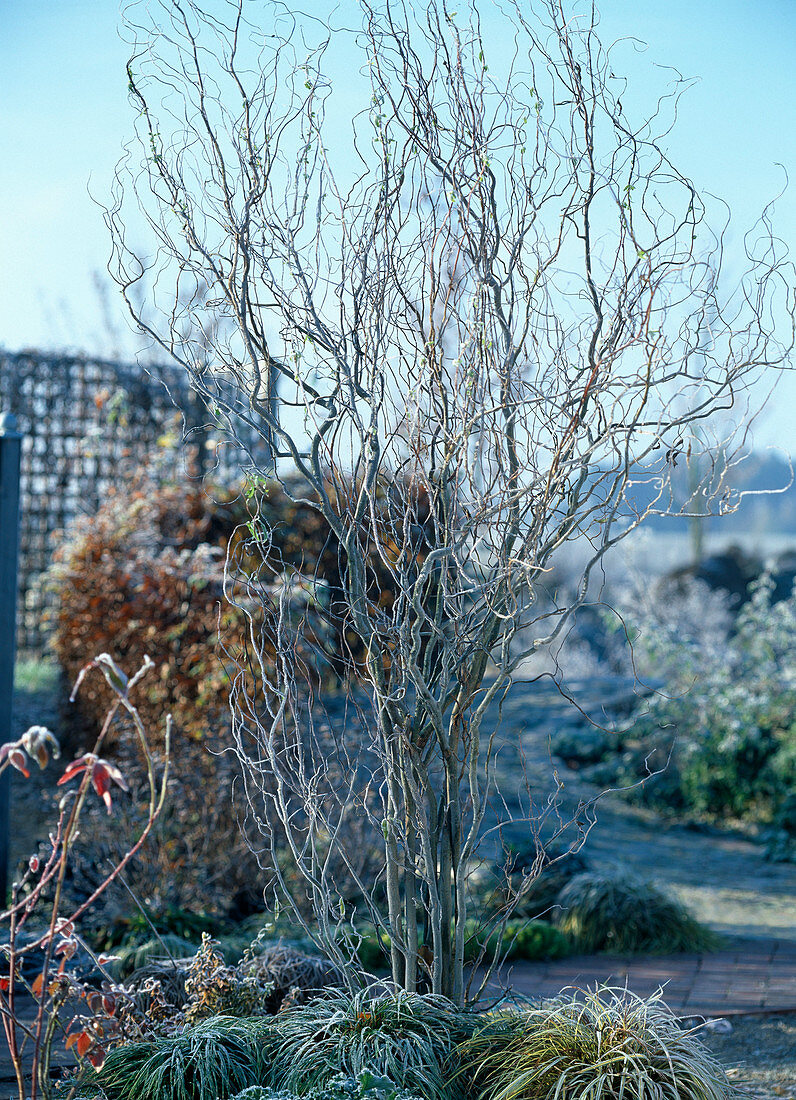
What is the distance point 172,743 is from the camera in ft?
14.9

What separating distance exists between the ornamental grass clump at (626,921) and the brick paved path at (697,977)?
0.07 meters

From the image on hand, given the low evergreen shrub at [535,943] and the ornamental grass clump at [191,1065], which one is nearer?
the ornamental grass clump at [191,1065]

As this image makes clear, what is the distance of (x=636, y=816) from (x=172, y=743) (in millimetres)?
3977

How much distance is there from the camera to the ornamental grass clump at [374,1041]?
237cm

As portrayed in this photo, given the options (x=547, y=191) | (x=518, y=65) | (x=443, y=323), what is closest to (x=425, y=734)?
(x=443, y=323)

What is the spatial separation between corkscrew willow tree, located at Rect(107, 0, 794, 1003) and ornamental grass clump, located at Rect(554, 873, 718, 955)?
7.39ft

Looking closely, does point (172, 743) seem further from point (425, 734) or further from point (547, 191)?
point (547, 191)

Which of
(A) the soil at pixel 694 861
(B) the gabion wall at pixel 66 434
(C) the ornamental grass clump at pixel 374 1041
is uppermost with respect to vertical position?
(B) the gabion wall at pixel 66 434

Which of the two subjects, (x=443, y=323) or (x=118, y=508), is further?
(x=118, y=508)

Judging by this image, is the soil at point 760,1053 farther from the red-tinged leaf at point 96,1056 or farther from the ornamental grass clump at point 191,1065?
the red-tinged leaf at point 96,1056

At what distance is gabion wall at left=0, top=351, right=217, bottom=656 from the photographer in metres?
7.57

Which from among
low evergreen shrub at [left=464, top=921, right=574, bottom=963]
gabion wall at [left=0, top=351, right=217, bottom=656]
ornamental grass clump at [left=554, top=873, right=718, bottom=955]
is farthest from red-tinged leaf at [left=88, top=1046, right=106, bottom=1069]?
gabion wall at [left=0, top=351, right=217, bottom=656]

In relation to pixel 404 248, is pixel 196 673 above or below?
below

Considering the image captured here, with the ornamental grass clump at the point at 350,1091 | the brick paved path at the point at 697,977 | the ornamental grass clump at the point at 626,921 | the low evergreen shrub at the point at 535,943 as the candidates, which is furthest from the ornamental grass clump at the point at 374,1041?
the ornamental grass clump at the point at 626,921
